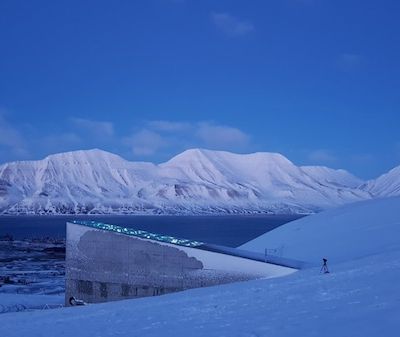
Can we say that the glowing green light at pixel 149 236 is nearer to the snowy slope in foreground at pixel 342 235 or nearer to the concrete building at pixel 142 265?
the concrete building at pixel 142 265

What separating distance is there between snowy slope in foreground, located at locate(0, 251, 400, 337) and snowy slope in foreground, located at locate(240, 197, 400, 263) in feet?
32.7

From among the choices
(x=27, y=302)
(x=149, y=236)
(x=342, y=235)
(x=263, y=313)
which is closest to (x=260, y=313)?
(x=263, y=313)

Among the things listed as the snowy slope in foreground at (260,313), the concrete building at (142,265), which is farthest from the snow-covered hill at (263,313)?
the concrete building at (142,265)

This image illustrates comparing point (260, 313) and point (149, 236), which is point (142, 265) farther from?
point (260, 313)

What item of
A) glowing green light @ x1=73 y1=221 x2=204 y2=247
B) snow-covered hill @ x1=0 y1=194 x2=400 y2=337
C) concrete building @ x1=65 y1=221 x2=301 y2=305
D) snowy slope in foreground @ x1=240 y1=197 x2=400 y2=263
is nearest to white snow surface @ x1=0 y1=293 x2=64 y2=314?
concrete building @ x1=65 y1=221 x2=301 y2=305

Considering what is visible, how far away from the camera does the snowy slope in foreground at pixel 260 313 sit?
9.20 meters

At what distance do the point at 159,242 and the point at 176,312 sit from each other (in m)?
9.80

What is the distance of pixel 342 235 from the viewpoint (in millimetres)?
30453

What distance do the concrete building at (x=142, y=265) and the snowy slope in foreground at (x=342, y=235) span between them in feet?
15.9

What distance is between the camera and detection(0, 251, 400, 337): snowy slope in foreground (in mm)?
9203

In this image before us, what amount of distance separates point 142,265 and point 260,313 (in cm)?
1201

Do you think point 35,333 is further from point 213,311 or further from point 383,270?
point 383,270

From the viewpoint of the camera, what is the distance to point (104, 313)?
13.9 m

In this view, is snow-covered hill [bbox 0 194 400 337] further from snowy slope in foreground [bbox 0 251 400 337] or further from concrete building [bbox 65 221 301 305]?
concrete building [bbox 65 221 301 305]
